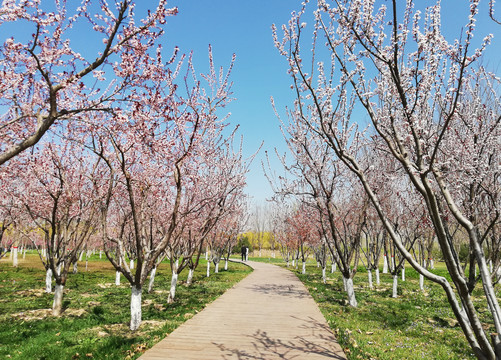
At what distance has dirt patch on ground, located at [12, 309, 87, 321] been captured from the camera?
8836mm

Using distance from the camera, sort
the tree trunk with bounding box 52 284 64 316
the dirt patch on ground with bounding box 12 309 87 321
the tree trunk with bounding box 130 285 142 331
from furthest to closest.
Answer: the tree trunk with bounding box 52 284 64 316 → the dirt patch on ground with bounding box 12 309 87 321 → the tree trunk with bounding box 130 285 142 331

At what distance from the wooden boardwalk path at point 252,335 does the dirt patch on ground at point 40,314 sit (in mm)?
3941

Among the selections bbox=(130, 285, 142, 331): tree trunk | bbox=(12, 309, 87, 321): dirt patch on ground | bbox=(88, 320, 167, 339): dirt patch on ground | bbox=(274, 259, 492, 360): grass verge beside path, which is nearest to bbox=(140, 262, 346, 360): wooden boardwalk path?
bbox=(274, 259, 492, 360): grass verge beside path

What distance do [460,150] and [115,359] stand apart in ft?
26.1

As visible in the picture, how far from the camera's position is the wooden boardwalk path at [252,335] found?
5.52 meters

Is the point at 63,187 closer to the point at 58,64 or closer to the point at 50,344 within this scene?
the point at 50,344

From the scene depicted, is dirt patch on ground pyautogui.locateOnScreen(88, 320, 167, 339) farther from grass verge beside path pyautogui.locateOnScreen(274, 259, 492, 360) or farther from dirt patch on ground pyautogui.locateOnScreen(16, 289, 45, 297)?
dirt patch on ground pyautogui.locateOnScreen(16, 289, 45, 297)

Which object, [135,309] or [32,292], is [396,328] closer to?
[135,309]

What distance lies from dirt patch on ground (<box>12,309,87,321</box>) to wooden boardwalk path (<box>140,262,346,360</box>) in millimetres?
3941

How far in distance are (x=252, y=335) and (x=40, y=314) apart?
6.85 metres

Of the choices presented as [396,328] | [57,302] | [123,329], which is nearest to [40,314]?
[57,302]

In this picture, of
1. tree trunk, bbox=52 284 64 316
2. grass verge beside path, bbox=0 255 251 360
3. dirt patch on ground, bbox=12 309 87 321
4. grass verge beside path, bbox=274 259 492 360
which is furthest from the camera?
tree trunk, bbox=52 284 64 316

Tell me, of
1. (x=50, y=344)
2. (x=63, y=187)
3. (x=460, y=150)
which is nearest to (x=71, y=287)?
(x=63, y=187)

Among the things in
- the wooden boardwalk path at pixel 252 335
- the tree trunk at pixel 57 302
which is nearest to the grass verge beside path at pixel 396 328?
the wooden boardwalk path at pixel 252 335
